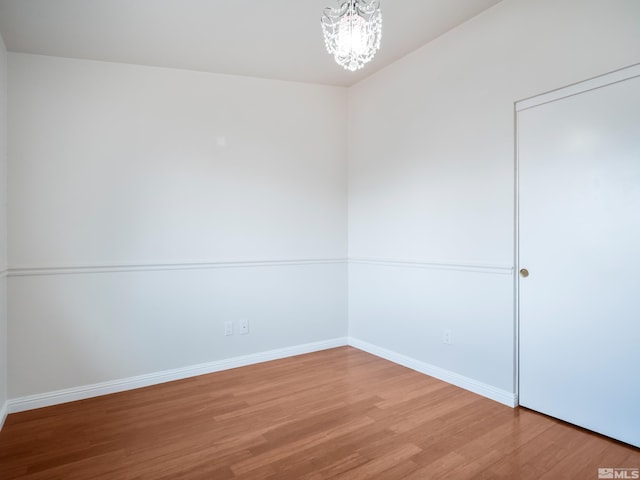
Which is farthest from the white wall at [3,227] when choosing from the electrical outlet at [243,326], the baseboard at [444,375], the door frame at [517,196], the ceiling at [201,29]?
the door frame at [517,196]

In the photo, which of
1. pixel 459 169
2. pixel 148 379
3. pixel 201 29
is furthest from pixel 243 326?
pixel 201 29

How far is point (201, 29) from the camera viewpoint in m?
2.60

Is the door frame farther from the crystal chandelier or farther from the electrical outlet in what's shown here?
the electrical outlet

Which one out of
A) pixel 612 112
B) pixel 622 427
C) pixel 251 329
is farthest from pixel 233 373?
pixel 612 112

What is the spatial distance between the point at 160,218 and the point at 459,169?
2417 millimetres

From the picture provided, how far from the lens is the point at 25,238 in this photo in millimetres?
2688

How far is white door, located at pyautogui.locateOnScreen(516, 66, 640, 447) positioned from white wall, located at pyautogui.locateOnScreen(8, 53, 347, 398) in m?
1.94

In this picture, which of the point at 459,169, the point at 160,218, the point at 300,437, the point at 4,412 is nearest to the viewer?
the point at 300,437

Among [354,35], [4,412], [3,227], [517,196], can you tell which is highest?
[354,35]

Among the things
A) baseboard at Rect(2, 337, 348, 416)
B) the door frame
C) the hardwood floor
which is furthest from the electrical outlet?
the door frame

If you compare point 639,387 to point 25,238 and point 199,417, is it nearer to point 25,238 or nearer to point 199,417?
point 199,417

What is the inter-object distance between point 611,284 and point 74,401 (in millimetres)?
3604

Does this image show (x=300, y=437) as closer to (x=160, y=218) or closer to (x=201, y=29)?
(x=160, y=218)

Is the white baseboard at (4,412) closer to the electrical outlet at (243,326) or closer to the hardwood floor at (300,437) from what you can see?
the hardwood floor at (300,437)
